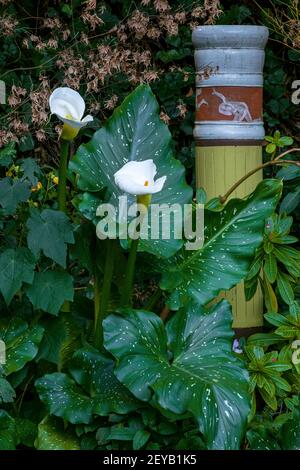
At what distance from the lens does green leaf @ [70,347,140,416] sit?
2.18 metres

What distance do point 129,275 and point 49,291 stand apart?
218 millimetres

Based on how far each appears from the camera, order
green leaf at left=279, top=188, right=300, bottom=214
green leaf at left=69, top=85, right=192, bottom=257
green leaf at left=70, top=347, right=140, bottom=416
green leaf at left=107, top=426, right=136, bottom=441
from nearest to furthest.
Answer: green leaf at left=107, top=426, right=136, bottom=441
green leaf at left=70, top=347, right=140, bottom=416
green leaf at left=69, top=85, right=192, bottom=257
green leaf at left=279, top=188, right=300, bottom=214

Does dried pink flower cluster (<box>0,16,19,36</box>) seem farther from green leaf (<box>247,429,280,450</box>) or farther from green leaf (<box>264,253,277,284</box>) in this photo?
green leaf (<box>247,429,280,450</box>)

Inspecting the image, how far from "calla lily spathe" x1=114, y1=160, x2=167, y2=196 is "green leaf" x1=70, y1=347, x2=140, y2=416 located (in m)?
0.44

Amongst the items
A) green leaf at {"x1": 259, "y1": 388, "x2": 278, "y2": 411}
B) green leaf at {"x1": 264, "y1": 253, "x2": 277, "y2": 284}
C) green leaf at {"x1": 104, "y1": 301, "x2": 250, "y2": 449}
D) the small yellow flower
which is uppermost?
the small yellow flower

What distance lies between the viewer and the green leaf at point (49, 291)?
7.29ft

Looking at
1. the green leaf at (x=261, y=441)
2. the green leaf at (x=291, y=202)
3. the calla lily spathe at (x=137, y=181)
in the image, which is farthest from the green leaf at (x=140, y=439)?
the green leaf at (x=291, y=202)

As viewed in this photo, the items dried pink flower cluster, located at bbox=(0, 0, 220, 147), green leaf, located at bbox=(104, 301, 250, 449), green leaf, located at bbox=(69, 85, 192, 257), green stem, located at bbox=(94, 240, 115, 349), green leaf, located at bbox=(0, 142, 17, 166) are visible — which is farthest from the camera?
dried pink flower cluster, located at bbox=(0, 0, 220, 147)

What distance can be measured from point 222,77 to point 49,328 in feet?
3.27

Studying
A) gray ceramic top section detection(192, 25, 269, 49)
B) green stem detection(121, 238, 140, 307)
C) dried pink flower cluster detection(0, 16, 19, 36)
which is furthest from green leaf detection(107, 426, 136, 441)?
dried pink flower cluster detection(0, 16, 19, 36)

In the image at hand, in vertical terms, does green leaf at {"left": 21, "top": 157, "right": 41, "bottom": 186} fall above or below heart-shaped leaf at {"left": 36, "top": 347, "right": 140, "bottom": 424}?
above
